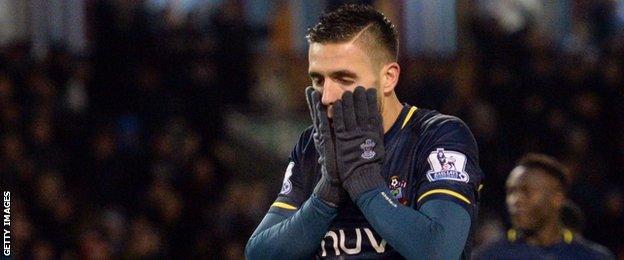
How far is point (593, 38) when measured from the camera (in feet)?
31.0

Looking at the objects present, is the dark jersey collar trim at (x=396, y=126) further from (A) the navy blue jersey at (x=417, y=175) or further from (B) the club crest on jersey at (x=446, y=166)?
(B) the club crest on jersey at (x=446, y=166)

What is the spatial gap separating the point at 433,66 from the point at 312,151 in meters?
6.02

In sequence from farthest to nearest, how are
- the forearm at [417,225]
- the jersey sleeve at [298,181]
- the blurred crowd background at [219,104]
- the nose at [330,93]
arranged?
the blurred crowd background at [219,104] < the jersey sleeve at [298,181] < the nose at [330,93] < the forearm at [417,225]

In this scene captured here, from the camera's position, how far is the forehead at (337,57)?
3.07 m

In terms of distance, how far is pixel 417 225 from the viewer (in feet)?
9.56

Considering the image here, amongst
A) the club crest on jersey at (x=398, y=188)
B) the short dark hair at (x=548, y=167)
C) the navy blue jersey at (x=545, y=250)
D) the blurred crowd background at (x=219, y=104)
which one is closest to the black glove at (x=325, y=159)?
the club crest on jersey at (x=398, y=188)

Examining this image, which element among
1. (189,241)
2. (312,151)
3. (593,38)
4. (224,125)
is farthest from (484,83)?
(312,151)

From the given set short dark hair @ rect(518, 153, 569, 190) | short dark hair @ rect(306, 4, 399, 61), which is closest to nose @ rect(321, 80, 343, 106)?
short dark hair @ rect(306, 4, 399, 61)

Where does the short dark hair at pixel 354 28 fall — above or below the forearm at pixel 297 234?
above

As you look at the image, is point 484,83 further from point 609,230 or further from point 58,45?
point 58,45

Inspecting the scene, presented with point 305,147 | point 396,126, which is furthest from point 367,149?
point 305,147

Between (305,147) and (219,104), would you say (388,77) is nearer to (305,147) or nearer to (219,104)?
(305,147)

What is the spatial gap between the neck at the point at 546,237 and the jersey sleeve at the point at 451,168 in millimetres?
2514

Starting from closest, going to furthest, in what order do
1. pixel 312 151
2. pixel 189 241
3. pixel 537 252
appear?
pixel 312 151 < pixel 537 252 < pixel 189 241
